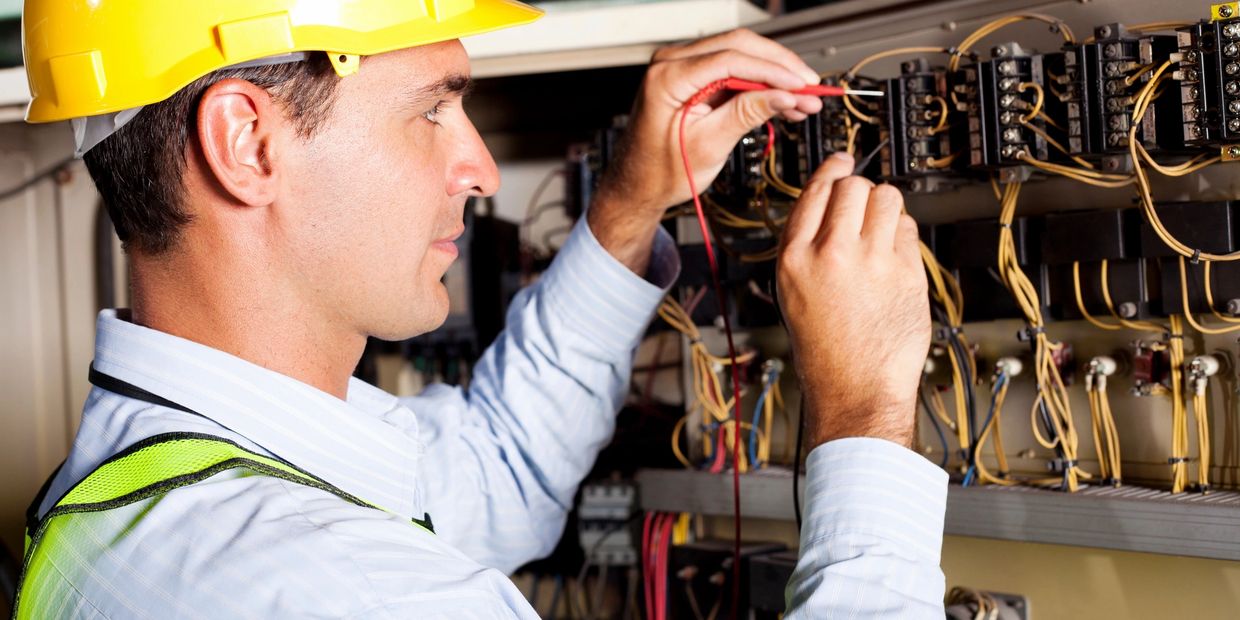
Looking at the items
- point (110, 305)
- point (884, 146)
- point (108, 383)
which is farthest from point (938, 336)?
point (110, 305)

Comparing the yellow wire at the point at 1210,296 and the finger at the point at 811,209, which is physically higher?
the finger at the point at 811,209

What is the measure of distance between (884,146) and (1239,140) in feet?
1.16

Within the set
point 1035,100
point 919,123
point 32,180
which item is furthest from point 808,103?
point 32,180

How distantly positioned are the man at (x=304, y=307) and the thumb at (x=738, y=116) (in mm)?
133

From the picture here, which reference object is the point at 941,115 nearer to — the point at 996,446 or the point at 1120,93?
the point at 1120,93

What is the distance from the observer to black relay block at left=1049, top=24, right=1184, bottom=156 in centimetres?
105

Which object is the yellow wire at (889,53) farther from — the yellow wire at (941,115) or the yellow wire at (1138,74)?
the yellow wire at (1138,74)

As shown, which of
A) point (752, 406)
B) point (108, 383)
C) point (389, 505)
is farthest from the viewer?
point (752, 406)

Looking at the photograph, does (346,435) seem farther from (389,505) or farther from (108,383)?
(108,383)

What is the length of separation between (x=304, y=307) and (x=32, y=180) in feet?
4.66

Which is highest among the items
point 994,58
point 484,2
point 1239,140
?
point 484,2

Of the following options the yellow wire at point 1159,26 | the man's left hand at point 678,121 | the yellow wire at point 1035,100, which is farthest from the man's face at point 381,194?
the yellow wire at point 1159,26

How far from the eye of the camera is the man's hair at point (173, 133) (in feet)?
3.23

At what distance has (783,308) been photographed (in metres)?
1.06
